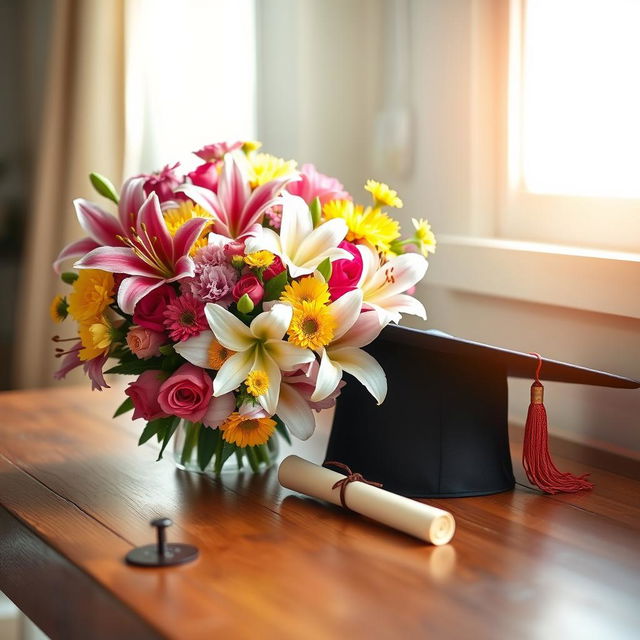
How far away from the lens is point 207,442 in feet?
3.50

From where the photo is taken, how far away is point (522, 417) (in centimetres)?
133

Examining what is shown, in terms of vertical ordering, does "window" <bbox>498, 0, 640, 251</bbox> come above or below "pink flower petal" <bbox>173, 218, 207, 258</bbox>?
above

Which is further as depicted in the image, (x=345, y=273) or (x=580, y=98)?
(x=580, y=98)

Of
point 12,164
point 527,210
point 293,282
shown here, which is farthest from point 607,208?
point 12,164

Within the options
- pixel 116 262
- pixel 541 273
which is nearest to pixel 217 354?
pixel 116 262

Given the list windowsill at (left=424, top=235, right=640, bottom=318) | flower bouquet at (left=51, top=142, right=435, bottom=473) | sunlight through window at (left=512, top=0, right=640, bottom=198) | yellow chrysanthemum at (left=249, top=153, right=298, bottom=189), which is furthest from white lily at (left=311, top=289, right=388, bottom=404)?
sunlight through window at (left=512, top=0, right=640, bottom=198)

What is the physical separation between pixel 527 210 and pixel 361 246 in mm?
458

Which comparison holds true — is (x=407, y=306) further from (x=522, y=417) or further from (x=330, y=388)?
(x=522, y=417)

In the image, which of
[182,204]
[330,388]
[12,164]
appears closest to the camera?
[330,388]

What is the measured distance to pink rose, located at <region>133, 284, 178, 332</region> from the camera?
38.6 inches

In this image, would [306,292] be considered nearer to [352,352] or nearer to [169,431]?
[352,352]

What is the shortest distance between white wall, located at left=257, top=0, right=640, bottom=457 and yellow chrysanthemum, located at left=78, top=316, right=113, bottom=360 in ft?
1.78

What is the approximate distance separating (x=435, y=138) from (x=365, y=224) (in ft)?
1.58

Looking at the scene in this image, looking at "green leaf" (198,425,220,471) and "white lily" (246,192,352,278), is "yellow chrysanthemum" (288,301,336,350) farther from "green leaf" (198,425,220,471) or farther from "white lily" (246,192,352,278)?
"green leaf" (198,425,220,471)
